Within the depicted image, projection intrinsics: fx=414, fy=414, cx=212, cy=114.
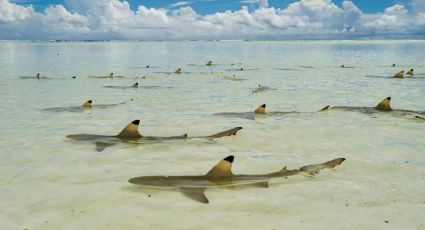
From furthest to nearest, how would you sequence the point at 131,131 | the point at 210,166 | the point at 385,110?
1. the point at 385,110
2. the point at 131,131
3. the point at 210,166

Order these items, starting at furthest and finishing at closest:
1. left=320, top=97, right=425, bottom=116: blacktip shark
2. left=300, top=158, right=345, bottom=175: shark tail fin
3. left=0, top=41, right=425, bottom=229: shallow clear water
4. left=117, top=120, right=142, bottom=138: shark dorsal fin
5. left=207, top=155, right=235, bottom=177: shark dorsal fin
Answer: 1. left=320, top=97, right=425, bottom=116: blacktip shark
2. left=117, top=120, right=142, bottom=138: shark dorsal fin
3. left=300, top=158, right=345, bottom=175: shark tail fin
4. left=207, top=155, right=235, bottom=177: shark dorsal fin
5. left=0, top=41, right=425, bottom=229: shallow clear water

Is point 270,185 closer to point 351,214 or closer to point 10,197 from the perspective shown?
point 351,214

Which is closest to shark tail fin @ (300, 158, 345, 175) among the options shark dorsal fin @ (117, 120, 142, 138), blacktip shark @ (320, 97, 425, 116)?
shark dorsal fin @ (117, 120, 142, 138)

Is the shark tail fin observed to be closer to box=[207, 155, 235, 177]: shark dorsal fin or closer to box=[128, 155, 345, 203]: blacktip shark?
box=[128, 155, 345, 203]: blacktip shark

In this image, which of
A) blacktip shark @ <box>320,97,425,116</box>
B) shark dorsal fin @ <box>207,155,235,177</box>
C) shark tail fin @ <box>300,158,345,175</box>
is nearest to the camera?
shark dorsal fin @ <box>207,155,235,177</box>

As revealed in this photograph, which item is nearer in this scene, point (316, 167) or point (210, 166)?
point (316, 167)

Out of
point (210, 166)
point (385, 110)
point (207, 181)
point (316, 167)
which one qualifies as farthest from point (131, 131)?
point (385, 110)

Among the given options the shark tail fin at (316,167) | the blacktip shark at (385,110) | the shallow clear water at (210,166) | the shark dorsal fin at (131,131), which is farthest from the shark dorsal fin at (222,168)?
the blacktip shark at (385,110)

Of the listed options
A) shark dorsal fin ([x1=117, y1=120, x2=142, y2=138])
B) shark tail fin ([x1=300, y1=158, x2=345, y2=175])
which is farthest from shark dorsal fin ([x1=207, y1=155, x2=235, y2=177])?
shark dorsal fin ([x1=117, y1=120, x2=142, y2=138])

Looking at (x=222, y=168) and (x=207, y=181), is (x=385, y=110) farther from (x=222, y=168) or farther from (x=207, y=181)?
(x=207, y=181)

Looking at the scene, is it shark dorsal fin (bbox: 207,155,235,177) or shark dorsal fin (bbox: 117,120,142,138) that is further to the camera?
shark dorsal fin (bbox: 117,120,142,138)

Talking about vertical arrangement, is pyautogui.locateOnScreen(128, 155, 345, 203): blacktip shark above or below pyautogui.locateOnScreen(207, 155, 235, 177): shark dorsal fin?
below

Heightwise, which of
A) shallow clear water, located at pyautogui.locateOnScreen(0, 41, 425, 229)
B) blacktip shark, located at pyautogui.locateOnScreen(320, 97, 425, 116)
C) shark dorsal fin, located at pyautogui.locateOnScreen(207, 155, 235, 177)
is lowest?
shallow clear water, located at pyautogui.locateOnScreen(0, 41, 425, 229)

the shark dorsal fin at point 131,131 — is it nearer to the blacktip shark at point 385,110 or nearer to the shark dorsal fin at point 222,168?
the shark dorsal fin at point 222,168
